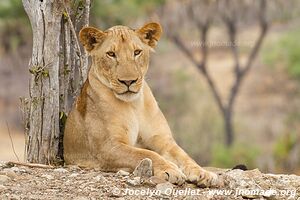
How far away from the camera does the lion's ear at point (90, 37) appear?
5.83 meters

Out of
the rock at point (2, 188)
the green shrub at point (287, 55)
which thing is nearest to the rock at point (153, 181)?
the rock at point (2, 188)

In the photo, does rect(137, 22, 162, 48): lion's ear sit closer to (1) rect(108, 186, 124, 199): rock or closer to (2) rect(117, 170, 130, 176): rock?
(2) rect(117, 170, 130, 176): rock

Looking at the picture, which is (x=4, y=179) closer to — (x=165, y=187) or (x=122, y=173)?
(x=122, y=173)

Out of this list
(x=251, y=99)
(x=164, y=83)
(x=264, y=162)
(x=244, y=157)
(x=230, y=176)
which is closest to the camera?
(x=230, y=176)

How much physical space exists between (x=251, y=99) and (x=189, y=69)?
248 cm

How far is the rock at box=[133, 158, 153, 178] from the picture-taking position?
17.5 ft

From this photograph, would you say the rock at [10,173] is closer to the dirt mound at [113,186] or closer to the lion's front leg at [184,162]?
the dirt mound at [113,186]

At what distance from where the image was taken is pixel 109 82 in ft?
19.0

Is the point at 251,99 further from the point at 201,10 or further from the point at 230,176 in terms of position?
the point at 230,176

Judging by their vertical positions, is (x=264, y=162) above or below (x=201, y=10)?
below

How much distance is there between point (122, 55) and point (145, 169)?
0.81m

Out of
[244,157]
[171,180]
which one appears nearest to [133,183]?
[171,180]

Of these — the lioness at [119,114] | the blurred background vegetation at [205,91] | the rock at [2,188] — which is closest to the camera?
the rock at [2,188]

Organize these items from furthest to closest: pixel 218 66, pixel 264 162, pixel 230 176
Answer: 1. pixel 218 66
2. pixel 264 162
3. pixel 230 176
